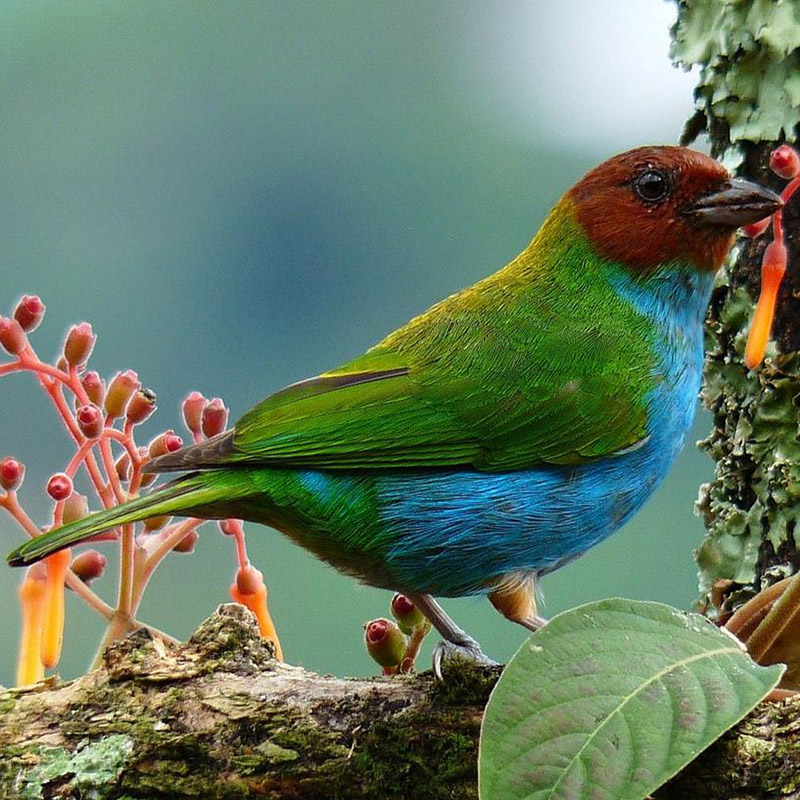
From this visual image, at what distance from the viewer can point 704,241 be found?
252 cm

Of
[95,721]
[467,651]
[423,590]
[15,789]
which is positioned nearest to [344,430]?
[423,590]

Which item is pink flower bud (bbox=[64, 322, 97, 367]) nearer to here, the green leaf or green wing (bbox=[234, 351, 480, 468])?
green wing (bbox=[234, 351, 480, 468])

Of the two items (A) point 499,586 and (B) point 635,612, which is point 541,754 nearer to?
(B) point 635,612

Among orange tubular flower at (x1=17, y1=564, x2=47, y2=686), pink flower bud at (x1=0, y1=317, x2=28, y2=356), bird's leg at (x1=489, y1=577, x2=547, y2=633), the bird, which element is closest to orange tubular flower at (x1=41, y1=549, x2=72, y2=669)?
orange tubular flower at (x1=17, y1=564, x2=47, y2=686)

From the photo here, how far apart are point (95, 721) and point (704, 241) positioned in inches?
59.6

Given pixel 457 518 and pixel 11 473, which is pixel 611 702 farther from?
pixel 11 473

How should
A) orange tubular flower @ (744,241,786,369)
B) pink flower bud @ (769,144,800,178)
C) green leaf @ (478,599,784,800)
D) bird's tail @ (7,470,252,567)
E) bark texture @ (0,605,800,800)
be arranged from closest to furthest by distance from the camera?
green leaf @ (478,599,784,800), bark texture @ (0,605,800,800), bird's tail @ (7,470,252,567), pink flower bud @ (769,144,800,178), orange tubular flower @ (744,241,786,369)

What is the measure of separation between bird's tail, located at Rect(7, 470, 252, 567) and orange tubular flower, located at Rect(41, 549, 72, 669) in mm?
73

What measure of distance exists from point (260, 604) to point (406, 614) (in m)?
0.26

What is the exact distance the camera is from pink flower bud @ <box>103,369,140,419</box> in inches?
82.9

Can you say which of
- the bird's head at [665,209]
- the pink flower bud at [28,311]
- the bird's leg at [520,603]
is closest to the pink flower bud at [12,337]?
the pink flower bud at [28,311]

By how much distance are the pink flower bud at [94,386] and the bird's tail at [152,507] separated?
200 millimetres


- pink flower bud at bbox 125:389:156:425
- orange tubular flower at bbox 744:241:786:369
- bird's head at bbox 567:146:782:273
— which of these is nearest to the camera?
pink flower bud at bbox 125:389:156:425

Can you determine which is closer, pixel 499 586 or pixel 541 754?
pixel 541 754
